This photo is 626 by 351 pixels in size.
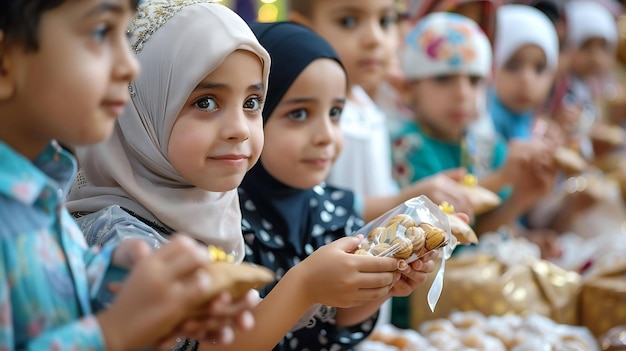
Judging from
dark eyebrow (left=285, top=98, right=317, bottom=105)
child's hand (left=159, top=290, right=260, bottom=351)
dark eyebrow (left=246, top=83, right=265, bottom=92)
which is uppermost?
dark eyebrow (left=246, top=83, right=265, bottom=92)

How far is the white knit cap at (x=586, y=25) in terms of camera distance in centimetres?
364

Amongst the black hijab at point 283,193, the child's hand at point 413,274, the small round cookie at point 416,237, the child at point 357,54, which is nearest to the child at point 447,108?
the child at point 357,54

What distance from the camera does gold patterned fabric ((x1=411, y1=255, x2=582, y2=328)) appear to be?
194 centimetres

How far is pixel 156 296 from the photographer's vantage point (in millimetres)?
743

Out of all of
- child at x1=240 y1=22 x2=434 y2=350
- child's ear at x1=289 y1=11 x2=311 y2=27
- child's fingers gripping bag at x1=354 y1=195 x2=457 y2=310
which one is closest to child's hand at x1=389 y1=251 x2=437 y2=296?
child's fingers gripping bag at x1=354 y1=195 x2=457 y2=310

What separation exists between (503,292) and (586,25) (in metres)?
2.06

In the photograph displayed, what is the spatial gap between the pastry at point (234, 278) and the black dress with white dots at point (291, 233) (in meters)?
0.54

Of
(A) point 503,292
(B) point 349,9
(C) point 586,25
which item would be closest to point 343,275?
(A) point 503,292

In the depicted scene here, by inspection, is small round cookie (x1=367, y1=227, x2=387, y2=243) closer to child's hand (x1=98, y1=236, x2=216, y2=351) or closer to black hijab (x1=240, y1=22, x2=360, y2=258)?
black hijab (x1=240, y1=22, x2=360, y2=258)

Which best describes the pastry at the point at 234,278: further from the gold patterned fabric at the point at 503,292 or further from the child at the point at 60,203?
the gold patterned fabric at the point at 503,292

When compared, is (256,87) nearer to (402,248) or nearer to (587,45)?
(402,248)

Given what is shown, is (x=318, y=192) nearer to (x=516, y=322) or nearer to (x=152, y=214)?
(x=152, y=214)

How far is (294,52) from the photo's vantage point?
1.40m

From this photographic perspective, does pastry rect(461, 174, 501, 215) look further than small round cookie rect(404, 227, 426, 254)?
Yes
